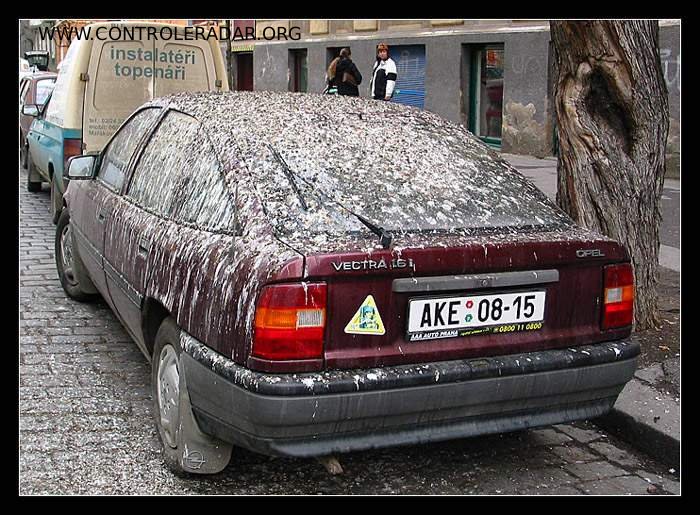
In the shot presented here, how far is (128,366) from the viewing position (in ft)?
17.0

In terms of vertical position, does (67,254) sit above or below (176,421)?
above

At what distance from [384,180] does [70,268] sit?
136 inches

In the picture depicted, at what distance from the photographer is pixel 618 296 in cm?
385

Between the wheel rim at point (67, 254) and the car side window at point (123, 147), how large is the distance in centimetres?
98

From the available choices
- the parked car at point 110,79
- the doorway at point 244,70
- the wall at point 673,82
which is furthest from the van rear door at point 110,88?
the doorway at point 244,70

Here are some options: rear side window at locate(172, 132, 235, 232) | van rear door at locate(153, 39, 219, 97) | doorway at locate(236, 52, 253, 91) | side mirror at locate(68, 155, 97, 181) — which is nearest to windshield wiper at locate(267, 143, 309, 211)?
rear side window at locate(172, 132, 235, 232)

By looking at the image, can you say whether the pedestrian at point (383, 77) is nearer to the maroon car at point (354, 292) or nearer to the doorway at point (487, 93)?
the doorway at point (487, 93)

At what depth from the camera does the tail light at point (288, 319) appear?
3225 millimetres

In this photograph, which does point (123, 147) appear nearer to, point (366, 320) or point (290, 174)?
point (290, 174)

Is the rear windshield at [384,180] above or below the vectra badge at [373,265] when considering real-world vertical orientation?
above

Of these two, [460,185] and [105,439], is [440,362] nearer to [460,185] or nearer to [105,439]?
[460,185]

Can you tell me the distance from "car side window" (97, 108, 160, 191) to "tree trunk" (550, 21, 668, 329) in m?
2.53

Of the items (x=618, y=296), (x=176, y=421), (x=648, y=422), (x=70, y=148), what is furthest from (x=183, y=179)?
(x=70, y=148)

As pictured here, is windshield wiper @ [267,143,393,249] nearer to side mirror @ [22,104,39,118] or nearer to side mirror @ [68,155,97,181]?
side mirror @ [68,155,97,181]
